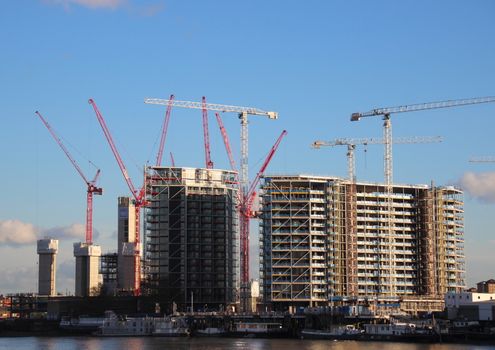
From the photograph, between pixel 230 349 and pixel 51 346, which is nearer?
pixel 230 349

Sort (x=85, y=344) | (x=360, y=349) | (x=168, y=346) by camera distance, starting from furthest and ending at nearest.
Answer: (x=85, y=344) < (x=168, y=346) < (x=360, y=349)

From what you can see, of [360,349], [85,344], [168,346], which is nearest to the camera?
[360,349]

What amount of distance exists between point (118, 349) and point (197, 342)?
25610 mm

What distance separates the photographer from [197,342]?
198000 millimetres

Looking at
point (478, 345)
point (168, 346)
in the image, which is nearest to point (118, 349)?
point (168, 346)

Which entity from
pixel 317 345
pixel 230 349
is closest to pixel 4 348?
pixel 230 349

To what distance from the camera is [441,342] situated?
19112 centimetres

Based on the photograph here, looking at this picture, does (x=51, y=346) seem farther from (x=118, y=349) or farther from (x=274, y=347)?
(x=274, y=347)

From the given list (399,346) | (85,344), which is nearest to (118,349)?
(85,344)

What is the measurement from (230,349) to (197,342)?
27.6 meters

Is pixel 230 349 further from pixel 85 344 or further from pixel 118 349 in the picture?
pixel 85 344

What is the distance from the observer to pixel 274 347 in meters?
180

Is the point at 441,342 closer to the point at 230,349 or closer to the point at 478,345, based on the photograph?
the point at 478,345

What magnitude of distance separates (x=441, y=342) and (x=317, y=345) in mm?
24478
